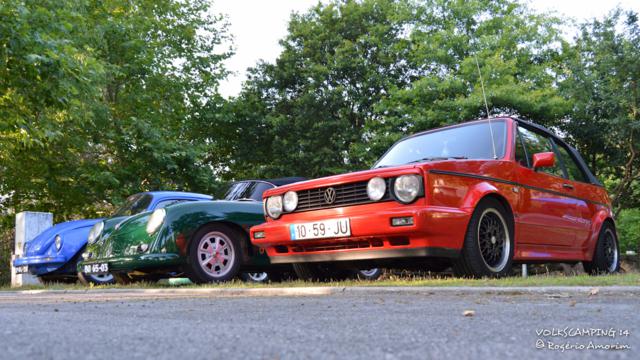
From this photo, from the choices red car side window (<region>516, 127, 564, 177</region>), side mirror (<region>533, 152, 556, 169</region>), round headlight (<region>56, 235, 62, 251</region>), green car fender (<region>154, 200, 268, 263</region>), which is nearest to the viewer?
side mirror (<region>533, 152, 556, 169</region>)

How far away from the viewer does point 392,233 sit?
17.7 feet

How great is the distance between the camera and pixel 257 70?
28219 millimetres

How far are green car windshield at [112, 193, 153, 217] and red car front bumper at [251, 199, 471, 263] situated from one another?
4.04m

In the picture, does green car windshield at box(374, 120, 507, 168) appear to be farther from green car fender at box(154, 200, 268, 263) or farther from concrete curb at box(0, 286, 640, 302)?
concrete curb at box(0, 286, 640, 302)

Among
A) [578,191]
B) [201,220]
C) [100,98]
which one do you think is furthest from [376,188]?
[100,98]

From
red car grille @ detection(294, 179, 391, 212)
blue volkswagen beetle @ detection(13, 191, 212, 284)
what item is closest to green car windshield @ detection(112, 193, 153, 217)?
blue volkswagen beetle @ detection(13, 191, 212, 284)

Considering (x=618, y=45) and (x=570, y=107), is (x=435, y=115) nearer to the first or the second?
(x=570, y=107)

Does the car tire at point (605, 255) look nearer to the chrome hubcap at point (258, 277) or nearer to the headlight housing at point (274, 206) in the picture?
the headlight housing at point (274, 206)

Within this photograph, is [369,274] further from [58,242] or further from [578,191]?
[58,242]

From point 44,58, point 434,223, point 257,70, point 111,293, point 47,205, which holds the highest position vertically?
point 257,70

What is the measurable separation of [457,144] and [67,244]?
6247mm

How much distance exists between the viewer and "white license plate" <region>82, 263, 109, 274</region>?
7.74 m

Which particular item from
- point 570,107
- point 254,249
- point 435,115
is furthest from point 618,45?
point 254,249

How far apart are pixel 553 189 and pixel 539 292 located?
9.52ft
